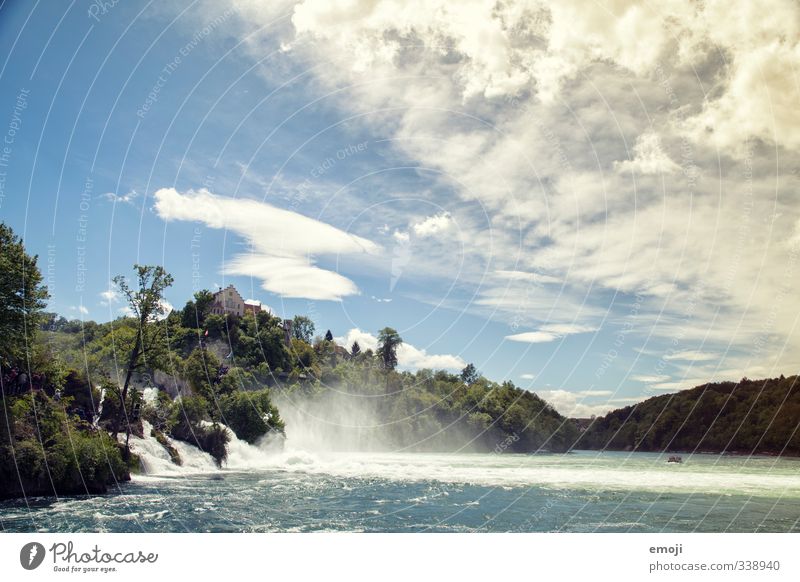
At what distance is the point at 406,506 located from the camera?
757 inches

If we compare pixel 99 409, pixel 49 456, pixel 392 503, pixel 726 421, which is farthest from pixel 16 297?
pixel 726 421

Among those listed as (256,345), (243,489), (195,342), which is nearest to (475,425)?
(256,345)

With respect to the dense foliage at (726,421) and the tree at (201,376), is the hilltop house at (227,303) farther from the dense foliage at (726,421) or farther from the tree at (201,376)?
the dense foliage at (726,421)

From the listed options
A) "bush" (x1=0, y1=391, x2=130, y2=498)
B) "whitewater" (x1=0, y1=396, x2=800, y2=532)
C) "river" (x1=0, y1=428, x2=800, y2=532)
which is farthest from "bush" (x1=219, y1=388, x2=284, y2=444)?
"bush" (x1=0, y1=391, x2=130, y2=498)

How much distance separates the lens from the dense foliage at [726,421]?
66500 mm

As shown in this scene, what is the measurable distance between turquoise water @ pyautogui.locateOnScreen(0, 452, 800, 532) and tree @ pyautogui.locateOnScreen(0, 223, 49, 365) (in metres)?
6.93

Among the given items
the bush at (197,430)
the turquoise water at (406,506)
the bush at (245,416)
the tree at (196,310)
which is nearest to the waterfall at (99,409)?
the turquoise water at (406,506)

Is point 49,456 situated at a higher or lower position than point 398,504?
higher

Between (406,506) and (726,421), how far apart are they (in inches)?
3097

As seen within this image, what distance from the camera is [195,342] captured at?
65.6 metres

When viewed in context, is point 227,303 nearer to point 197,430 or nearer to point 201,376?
point 201,376

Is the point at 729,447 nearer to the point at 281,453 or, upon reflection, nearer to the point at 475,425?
the point at 475,425
